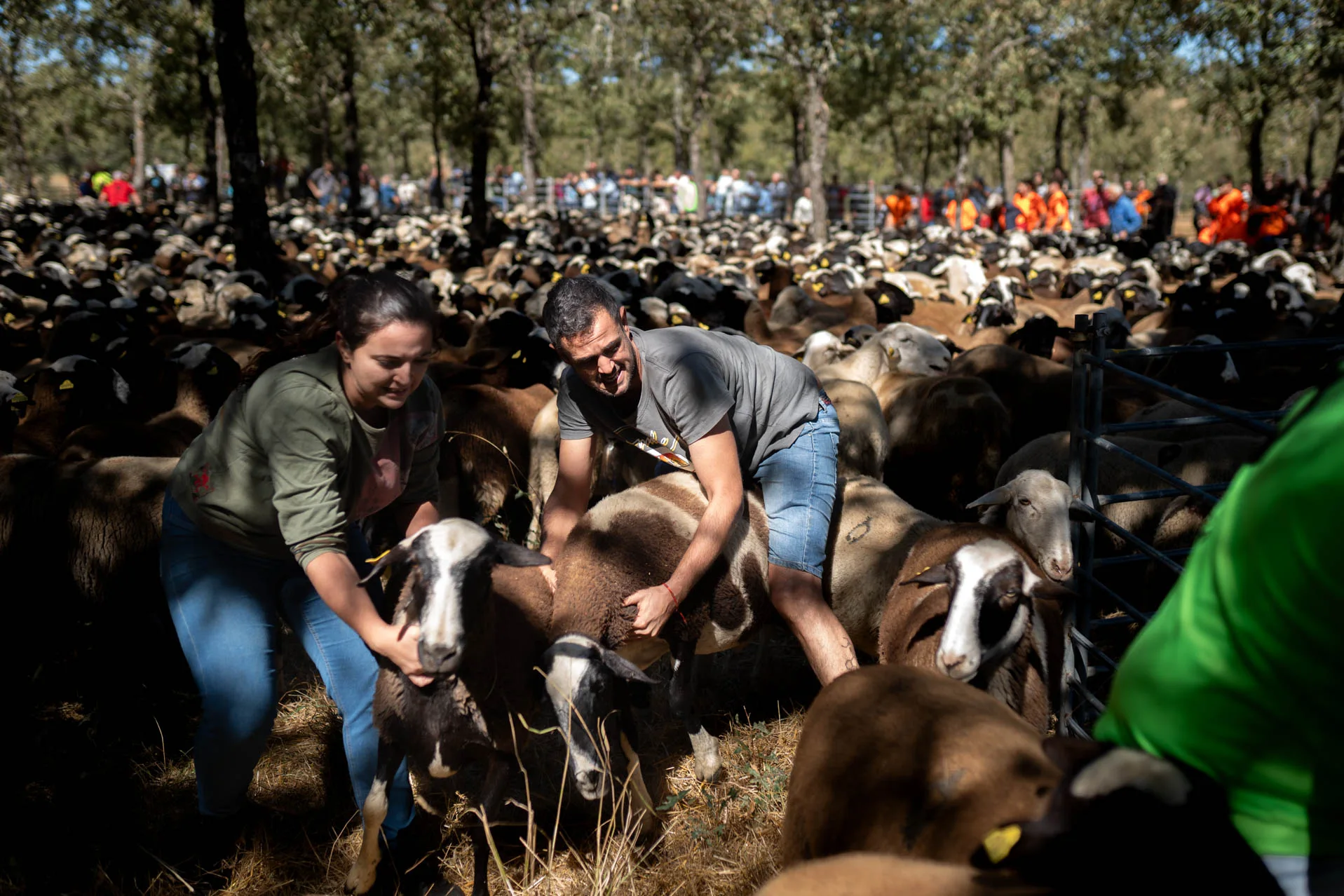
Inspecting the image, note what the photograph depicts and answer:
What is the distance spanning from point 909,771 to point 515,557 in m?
1.33

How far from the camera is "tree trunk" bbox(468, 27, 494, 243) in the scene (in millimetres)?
19203

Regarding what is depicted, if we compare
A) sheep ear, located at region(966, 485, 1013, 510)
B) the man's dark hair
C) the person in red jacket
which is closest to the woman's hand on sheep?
the man's dark hair

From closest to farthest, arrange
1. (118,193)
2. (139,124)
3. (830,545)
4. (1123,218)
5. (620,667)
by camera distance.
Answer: (620,667)
(830,545)
(1123,218)
(118,193)
(139,124)

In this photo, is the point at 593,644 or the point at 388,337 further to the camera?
the point at 593,644

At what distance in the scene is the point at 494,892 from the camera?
334 cm

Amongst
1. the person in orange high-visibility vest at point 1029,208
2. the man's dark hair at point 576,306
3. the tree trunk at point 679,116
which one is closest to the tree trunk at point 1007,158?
the person in orange high-visibility vest at point 1029,208

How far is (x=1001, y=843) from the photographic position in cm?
150

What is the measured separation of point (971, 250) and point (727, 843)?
72.9ft

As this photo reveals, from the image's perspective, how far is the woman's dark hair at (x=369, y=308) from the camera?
264cm

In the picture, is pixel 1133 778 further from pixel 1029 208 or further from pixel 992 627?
pixel 1029 208

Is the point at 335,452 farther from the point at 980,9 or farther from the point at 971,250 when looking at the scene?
the point at 980,9

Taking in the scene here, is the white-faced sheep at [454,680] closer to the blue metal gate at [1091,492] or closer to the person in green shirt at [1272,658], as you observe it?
the person in green shirt at [1272,658]

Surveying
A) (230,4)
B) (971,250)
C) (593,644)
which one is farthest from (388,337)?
(971,250)

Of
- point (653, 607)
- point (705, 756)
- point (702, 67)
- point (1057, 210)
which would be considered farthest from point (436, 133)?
point (653, 607)
